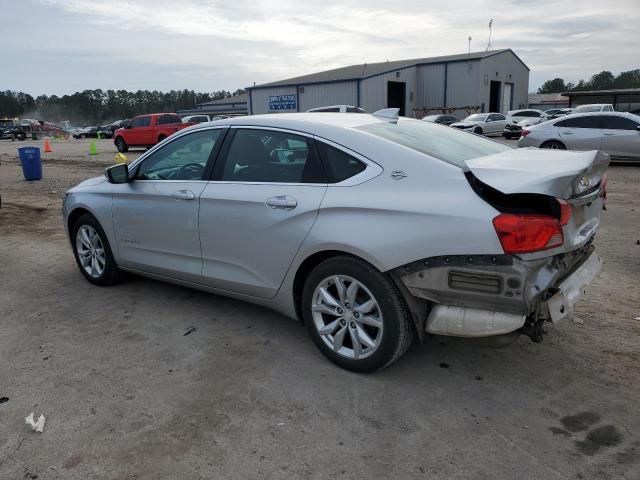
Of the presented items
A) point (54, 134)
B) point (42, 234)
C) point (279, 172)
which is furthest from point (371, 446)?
point (54, 134)

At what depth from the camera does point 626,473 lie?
8.11 feet

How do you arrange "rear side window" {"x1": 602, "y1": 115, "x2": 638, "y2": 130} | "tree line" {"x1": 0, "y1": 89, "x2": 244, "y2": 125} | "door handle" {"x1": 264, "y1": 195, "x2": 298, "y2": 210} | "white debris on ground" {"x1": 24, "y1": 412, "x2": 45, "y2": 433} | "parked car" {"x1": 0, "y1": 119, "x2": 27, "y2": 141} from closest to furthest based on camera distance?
"white debris on ground" {"x1": 24, "y1": 412, "x2": 45, "y2": 433} → "door handle" {"x1": 264, "y1": 195, "x2": 298, "y2": 210} → "rear side window" {"x1": 602, "y1": 115, "x2": 638, "y2": 130} → "parked car" {"x1": 0, "y1": 119, "x2": 27, "y2": 141} → "tree line" {"x1": 0, "y1": 89, "x2": 244, "y2": 125}

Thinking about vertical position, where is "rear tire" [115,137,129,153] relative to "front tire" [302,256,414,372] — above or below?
above

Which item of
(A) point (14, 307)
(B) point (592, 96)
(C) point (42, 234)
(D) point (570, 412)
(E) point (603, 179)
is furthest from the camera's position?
(B) point (592, 96)

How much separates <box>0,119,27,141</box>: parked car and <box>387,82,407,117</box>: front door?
1294 inches

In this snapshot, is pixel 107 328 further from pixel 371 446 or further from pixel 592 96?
pixel 592 96

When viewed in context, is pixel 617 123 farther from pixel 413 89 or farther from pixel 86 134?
pixel 86 134

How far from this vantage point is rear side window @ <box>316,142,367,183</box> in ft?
10.9

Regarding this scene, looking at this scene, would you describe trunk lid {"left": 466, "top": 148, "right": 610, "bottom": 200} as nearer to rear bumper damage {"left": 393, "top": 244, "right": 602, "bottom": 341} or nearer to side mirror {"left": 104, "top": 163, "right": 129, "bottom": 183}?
rear bumper damage {"left": 393, "top": 244, "right": 602, "bottom": 341}

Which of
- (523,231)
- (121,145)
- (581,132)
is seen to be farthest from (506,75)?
(523,231)

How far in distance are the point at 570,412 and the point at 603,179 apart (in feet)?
5.02

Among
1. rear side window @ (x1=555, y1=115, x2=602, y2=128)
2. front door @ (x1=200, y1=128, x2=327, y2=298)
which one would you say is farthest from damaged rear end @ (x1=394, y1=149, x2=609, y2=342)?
rear side window @ (x1=555, y1=115, x2=602, y2=128)

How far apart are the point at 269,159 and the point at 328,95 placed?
38.1 meters

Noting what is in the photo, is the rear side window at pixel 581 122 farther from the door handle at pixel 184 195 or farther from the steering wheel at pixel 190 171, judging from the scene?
the door handle at pixel 184 195
